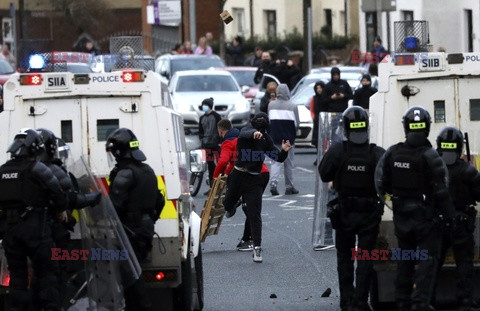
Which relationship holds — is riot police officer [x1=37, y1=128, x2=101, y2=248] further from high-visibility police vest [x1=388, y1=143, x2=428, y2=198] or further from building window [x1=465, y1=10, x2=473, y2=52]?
building window [x1=465, y1=10, x2=473, y2=52]

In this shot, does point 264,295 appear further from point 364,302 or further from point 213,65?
point 213,65

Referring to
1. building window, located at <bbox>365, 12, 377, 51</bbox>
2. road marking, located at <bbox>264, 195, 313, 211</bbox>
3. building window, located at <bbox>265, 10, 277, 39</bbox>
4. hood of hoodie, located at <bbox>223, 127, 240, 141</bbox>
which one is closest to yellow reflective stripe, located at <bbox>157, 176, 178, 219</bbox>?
hood of hoodie, located at <bbox>223, 127, 240, 141</bbox>

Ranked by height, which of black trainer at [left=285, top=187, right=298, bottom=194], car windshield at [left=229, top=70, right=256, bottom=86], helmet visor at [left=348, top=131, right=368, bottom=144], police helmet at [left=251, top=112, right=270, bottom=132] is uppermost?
car windshield at [left=229, top=70, right=256, bottom=86]

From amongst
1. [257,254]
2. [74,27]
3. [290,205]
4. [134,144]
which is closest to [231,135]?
[257,254]

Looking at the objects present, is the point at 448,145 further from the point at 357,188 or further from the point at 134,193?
the point at 134,193

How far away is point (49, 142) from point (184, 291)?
1725mm

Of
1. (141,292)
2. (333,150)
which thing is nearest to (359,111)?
(333,150)

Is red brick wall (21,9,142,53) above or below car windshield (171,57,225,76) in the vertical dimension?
above

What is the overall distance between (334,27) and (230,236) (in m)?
42.1

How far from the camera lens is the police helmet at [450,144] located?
437 inches

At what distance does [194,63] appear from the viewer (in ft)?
119

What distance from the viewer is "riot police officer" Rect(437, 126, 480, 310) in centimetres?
1110

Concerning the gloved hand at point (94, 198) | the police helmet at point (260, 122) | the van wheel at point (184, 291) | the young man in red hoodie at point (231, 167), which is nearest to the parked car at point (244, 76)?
the young man in red hoodie at point (231, 167)
